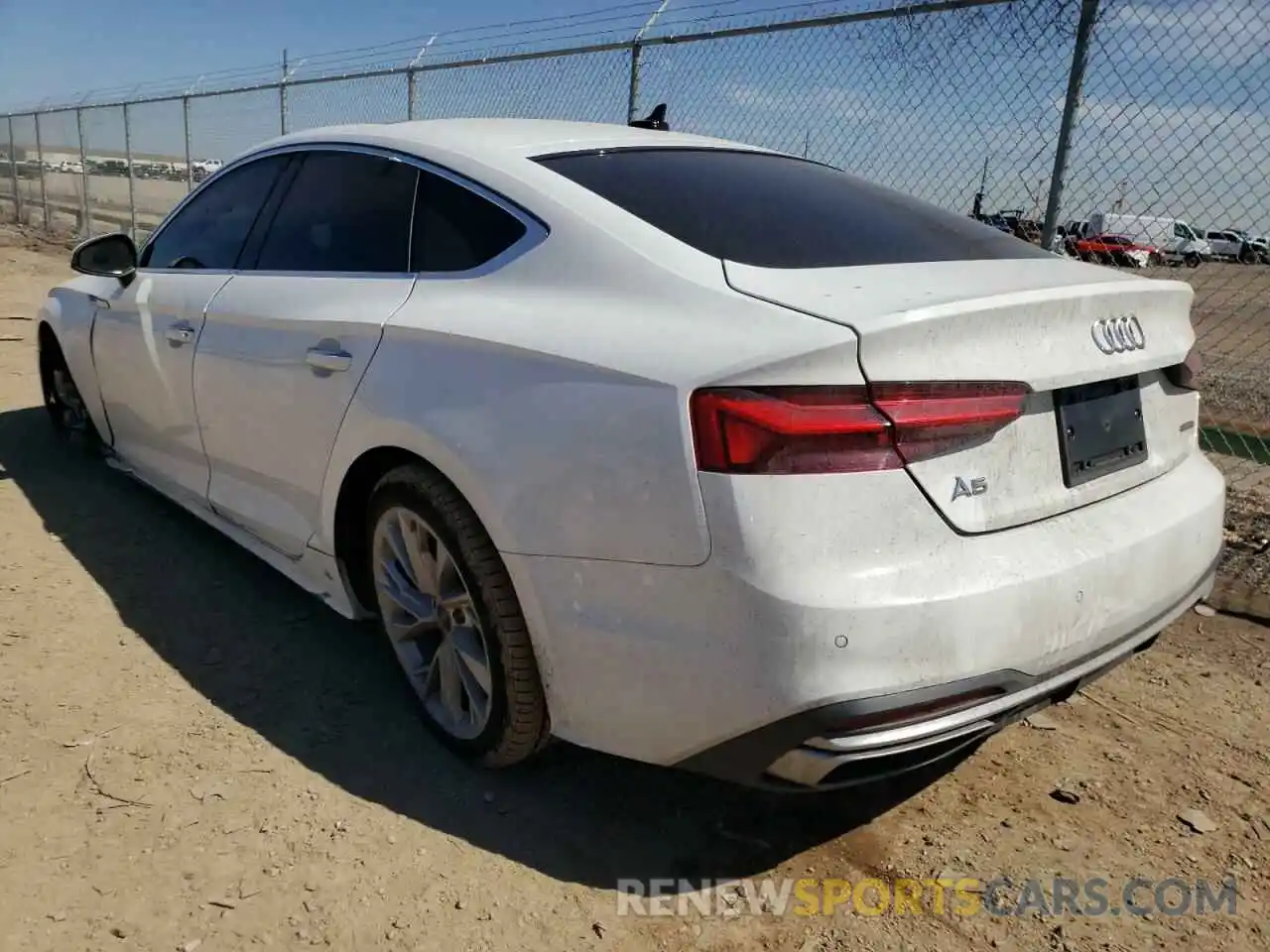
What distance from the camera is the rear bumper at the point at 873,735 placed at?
5.71 ft

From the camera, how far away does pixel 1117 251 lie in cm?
516

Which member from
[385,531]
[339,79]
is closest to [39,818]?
[385,531]

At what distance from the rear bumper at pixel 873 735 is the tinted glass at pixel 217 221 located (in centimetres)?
254

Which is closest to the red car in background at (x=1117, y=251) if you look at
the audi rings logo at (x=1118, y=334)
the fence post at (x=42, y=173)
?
the audi rings logo at (x=1118, y=334)

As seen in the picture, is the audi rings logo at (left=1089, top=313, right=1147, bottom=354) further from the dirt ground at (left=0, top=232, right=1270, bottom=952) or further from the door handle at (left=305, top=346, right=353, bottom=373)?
the door handle at (left=305, top=346, right=353, bottom=373)

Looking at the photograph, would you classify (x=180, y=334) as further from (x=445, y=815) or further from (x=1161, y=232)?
(x=1161, y=232)

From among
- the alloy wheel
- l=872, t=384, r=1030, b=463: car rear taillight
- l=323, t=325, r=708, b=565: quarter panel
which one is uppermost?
l=872, t=384, r=1030, b=463: car rear taillight

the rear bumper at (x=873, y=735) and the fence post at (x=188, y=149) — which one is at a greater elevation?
the fence post at (x=188, y=149)

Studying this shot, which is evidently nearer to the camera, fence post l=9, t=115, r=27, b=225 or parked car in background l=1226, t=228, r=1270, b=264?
parked car in background l=1226, t=228, r=1270, b=264

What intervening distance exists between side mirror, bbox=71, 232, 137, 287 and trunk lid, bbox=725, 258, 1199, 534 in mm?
3006

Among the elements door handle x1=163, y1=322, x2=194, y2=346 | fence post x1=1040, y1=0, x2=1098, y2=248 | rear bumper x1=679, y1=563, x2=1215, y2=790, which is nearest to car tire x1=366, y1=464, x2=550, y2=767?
rear bumper x1=679, y1=563, x2=1215, y2=790

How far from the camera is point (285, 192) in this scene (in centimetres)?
326

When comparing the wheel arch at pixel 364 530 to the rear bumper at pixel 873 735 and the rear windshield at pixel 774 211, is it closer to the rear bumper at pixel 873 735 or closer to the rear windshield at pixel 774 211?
the rear bumper at pixel 873 735

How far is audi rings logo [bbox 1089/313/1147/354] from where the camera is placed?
2.04 metres
